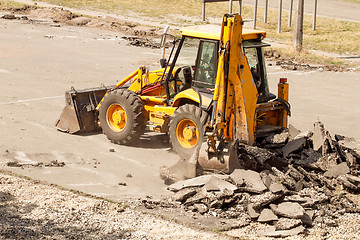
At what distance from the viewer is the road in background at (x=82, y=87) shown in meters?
11.6

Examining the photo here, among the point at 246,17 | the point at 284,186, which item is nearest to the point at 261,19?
the point at 246,17

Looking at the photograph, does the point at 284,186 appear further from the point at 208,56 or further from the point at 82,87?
the point at 82,87

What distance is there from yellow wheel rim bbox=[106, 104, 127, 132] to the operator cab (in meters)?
1.68

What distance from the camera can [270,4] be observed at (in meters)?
46.2

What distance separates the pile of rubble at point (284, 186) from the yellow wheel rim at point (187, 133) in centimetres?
113

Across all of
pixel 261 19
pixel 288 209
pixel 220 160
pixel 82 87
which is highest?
pixel 261 19

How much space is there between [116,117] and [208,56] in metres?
2.67

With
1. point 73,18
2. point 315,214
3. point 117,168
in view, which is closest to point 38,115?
point 117,168

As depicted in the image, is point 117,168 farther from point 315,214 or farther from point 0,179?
point 315,214

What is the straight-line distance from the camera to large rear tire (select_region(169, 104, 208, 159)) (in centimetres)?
1173

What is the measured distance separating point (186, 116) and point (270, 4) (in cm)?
3599

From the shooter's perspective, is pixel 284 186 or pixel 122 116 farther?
pixel 122 116

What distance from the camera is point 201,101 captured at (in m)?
12.0

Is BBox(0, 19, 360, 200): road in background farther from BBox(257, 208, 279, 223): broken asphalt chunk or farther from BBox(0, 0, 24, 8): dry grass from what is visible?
BBox(0, 0, 24, 8): dry grass
